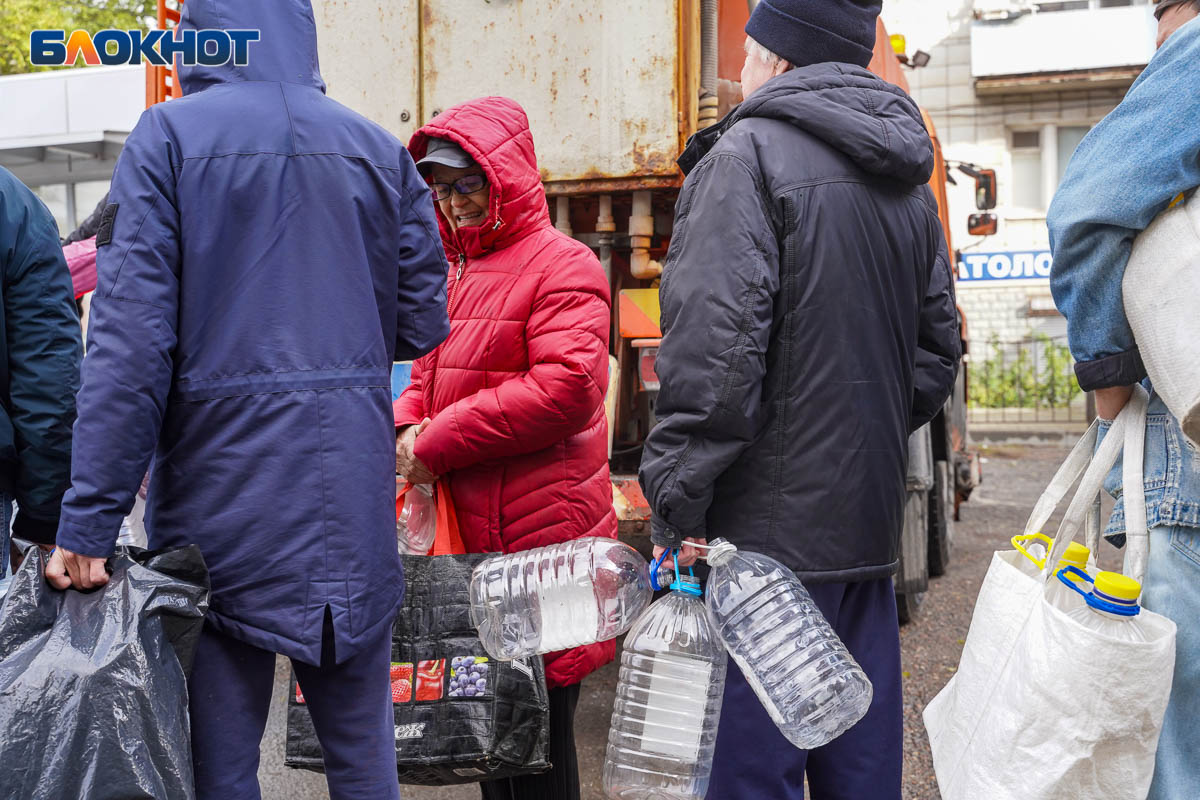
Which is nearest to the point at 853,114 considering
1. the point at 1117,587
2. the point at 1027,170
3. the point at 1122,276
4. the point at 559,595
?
the point at 1122,276

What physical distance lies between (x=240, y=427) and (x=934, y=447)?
5057mm

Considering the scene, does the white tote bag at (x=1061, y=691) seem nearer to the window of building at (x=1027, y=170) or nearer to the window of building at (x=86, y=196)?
the window of building at (x=86, y=196)

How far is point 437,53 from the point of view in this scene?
445 centimetres

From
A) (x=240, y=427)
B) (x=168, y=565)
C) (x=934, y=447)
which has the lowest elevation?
(x=934, y=447)

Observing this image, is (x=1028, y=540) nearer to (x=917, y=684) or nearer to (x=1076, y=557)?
(x=1076, y=557)

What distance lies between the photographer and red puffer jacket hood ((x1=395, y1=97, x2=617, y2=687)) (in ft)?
8.99

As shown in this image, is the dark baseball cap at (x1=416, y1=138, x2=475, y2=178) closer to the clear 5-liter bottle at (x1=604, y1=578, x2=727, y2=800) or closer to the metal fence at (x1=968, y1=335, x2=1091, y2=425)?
the clear 5-liter bottle at (x1=604, y1=578, x2=727, y2=800)

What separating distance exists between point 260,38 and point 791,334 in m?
1.25

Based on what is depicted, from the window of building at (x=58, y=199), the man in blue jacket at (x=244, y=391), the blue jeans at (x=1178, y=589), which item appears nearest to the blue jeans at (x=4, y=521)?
the man in blue jacket at (x=244, y=391)

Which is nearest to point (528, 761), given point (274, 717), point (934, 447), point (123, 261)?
point (123, 261)

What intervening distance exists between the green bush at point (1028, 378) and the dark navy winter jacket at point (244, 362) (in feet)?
59.5

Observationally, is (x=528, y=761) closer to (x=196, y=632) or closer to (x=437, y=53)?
(x=196, y=632)

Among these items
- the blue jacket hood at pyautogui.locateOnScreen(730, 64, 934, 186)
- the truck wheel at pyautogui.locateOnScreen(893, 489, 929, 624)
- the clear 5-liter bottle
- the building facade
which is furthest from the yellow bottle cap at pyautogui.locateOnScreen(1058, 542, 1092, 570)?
the building facade

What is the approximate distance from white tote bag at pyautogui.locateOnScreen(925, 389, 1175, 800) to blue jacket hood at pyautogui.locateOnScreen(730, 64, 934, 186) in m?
0.69
